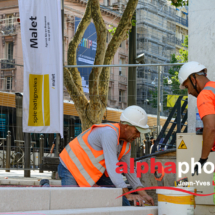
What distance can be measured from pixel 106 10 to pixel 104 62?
22.7 metres

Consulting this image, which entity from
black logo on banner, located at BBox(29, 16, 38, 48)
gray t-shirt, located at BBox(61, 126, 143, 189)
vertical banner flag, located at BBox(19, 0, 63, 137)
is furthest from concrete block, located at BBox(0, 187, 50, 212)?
black logo on banner, located at BBox(29, 16, 38, 48)

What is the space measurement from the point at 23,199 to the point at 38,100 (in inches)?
174

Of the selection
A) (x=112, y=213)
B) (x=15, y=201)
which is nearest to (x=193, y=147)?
(x=112, y=213)

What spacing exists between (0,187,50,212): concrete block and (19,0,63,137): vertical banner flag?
4.05 m

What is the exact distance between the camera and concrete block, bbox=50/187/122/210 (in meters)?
3.79

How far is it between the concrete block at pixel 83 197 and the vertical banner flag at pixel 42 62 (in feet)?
12.1

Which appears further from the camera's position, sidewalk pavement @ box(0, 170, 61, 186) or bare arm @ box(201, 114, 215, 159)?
sidewalk pavement @ box(0, 170, 61, 186)

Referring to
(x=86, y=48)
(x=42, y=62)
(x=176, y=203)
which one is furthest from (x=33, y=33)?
(x=86, y=48)

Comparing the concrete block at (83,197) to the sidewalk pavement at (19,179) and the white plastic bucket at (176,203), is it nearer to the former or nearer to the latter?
the white plastic bucket at (176,203)

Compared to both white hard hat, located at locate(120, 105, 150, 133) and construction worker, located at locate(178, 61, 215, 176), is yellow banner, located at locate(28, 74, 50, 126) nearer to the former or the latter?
white hard hat, located at locate(120, 105, 150, 133)

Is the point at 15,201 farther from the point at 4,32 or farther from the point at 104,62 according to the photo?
the point at 4,32

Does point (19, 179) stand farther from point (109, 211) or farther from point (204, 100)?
point (204, 100)

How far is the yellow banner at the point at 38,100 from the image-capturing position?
25.5 feet

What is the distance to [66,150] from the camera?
474cm
